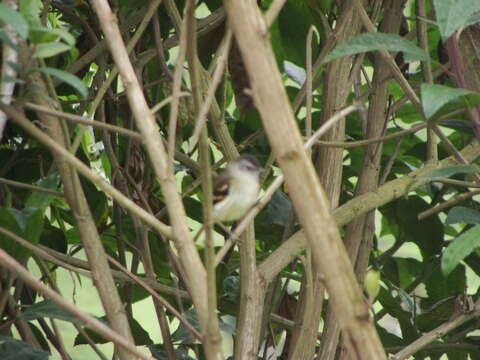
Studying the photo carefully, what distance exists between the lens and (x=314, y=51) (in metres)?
2.04

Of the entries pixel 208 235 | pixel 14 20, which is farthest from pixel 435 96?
pixel 14 20

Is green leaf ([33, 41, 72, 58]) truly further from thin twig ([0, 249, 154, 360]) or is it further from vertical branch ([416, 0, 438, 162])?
vertical branch ([416, 0, 438, 162])

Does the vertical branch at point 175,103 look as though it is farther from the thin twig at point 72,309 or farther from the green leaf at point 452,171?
the green leaf at point 452,171

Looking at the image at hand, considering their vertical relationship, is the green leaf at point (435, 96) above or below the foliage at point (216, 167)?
above

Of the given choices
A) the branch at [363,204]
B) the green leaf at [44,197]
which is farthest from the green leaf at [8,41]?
the branch at [363,204]

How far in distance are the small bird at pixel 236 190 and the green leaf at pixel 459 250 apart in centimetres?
31

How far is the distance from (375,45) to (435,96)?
124 millimetres

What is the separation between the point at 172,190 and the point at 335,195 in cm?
72

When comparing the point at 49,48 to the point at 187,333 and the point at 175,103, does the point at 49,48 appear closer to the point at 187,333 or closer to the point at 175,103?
the point at 175,103

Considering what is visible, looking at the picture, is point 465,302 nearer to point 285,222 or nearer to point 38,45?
point 285,222

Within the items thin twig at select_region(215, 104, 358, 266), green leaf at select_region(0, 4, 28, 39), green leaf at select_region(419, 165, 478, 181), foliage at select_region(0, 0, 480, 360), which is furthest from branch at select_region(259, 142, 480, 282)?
green leaf at select_region(0, 4, 28, 39)

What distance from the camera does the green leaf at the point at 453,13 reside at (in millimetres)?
1141

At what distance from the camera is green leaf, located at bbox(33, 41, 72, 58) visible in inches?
38.9

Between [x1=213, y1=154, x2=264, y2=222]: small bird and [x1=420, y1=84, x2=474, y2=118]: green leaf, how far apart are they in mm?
332
